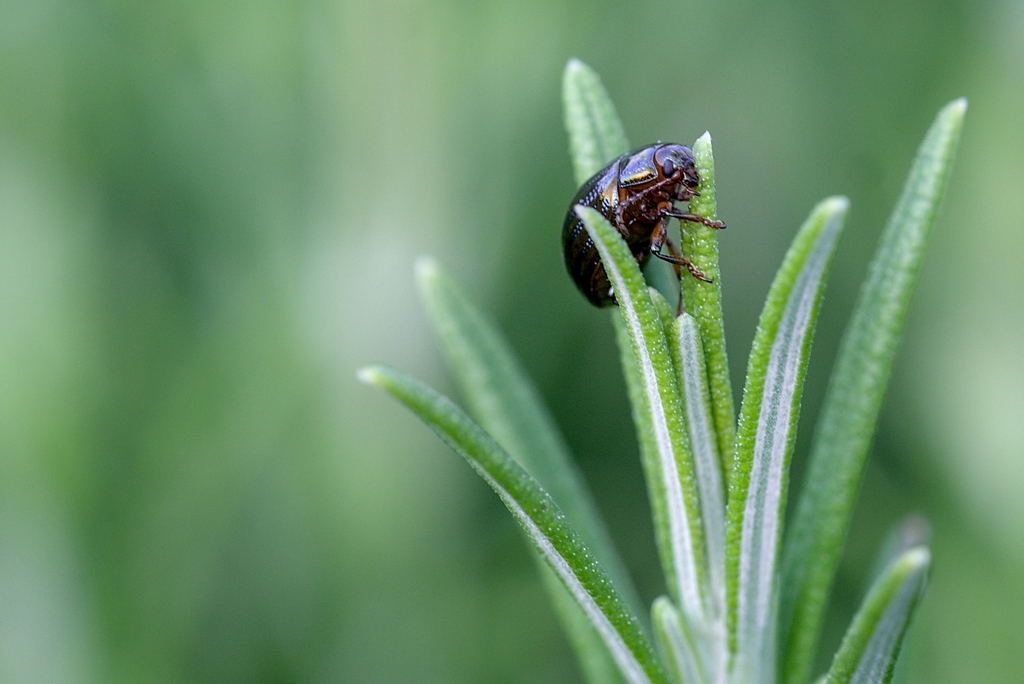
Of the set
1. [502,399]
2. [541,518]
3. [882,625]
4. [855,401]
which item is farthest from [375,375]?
[855,401]

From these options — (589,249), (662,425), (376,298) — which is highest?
(376,298)

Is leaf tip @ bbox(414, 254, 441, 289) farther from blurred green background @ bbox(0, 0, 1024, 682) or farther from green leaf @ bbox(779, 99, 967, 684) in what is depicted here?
blurred green background @ bbox(0, 0, 1024, 682)

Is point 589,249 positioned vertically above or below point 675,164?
below

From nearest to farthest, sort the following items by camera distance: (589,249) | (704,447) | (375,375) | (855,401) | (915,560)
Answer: (915,560) → (375,375) → (704,447) → (855,401) → (589,249)

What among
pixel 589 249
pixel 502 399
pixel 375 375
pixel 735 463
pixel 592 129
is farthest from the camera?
pixel 589 249

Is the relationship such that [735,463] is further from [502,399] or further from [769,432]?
[502,399]

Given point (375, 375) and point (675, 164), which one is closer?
point (375, 375)

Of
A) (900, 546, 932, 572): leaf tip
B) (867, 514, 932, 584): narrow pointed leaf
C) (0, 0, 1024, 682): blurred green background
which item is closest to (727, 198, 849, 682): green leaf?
(900, 546, 932, 572): leaf tip

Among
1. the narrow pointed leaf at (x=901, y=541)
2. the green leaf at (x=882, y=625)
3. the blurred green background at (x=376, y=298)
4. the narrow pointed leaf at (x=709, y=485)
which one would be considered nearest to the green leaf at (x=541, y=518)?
the narrow pointed leaf at (x=709, y=485)
